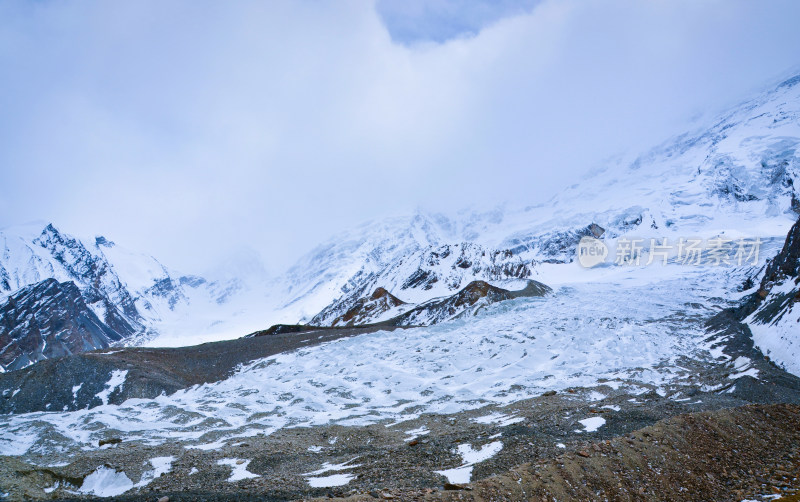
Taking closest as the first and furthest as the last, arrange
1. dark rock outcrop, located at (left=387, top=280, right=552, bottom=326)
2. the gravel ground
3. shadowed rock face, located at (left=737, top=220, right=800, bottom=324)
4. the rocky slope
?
the gravel ground → the rocky slope → shadowed rock face, located at (left=737, top=220, right=800, bottom=324) → dark rock outcrop, located at (left=387, top=280, right=552, bottom=326)

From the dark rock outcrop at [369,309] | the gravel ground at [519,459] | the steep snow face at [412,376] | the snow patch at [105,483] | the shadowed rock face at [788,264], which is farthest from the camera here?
the dark rock outcrop at [369,309]

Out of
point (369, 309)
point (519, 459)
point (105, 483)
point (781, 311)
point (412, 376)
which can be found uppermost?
point (105, 483)

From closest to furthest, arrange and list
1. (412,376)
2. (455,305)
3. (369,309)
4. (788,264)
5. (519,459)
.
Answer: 1. (519,459)
2. (412,376)
3. (788,264)
4. (455,305)
5. (369,309)

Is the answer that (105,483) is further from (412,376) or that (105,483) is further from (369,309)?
(369,309)

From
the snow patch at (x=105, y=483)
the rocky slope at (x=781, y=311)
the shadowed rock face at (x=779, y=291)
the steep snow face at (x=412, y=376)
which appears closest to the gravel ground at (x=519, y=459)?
the snow patch at (x=105, y=483)

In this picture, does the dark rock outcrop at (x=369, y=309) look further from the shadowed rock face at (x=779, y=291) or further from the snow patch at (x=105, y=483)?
the snow patch at (x=105, y=483)

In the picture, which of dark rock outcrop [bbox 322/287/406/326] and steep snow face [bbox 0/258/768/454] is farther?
dark rock outcrop [bbox 322/287/406/326]

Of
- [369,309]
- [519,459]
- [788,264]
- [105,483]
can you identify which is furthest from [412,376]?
[369,309]

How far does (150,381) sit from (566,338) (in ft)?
141

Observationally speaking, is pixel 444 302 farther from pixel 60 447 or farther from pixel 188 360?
pixel 60 447

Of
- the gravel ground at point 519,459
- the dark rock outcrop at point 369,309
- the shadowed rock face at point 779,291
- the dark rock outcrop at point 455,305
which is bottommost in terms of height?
the dark rock outcrop at point 369,309

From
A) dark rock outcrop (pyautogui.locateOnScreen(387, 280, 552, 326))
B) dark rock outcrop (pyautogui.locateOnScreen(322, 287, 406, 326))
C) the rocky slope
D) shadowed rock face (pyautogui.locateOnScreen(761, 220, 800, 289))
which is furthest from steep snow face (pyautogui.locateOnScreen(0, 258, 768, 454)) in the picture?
dark rock outcrop (pyautogui.locateOnScreen(322, 287, 406, 326))

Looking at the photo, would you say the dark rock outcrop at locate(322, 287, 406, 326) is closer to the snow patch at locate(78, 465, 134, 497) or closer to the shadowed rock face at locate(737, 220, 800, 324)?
the shadowed rock face at locate(737, 220, 800, 324)

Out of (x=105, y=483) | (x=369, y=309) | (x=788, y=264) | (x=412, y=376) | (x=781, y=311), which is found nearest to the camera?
(x=105, y=483)
